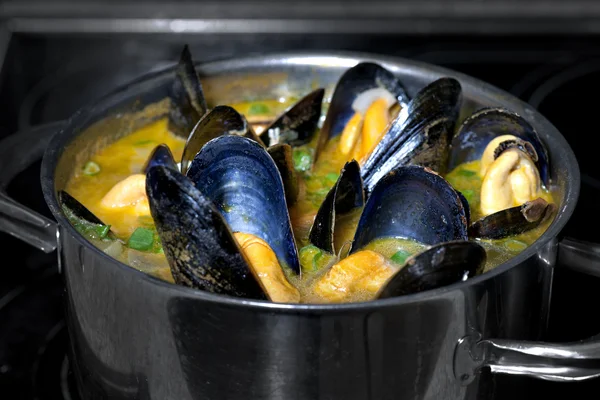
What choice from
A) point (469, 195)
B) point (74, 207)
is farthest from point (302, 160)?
point (74, 207)

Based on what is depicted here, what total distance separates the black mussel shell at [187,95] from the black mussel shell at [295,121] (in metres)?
0.19

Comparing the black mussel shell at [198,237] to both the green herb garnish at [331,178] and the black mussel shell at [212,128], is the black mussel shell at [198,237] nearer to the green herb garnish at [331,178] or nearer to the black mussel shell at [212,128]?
the black mussel shell at [212,128]

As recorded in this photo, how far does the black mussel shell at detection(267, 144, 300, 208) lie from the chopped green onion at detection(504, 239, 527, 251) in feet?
1.64

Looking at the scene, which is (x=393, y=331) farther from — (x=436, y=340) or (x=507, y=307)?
(x=507, y=307)

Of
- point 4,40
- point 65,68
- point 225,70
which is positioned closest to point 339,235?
point 225,70

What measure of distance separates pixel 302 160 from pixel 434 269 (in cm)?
87

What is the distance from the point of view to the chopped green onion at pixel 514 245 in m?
1.86

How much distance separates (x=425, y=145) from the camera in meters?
1.99

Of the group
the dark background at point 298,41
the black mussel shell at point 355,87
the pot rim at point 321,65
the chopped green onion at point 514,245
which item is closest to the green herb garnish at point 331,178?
the black mussel shell at point 355,87

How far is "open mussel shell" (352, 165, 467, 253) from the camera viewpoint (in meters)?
1.75

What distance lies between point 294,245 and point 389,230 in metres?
0.23

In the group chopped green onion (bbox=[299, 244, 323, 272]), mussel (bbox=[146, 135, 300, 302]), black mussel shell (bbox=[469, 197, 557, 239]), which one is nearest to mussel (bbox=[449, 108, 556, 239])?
black mussel shell (bbox=[469, 197, 557, 239])

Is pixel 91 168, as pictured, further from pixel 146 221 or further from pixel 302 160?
pixel 302 160

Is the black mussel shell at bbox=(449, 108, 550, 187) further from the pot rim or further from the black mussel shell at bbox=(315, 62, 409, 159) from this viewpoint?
the black mussel shell at bbox=(315, 62, 409, 159)
